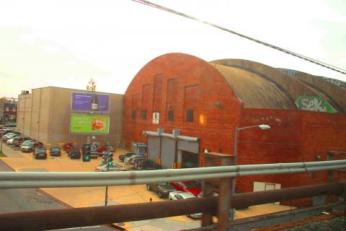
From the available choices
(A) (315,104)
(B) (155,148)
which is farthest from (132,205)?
(B) (155,148)

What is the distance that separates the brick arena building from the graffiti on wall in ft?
0.35

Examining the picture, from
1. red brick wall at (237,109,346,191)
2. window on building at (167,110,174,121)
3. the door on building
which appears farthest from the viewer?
window on building at (167,110,174,121)

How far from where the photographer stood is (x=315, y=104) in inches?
1596

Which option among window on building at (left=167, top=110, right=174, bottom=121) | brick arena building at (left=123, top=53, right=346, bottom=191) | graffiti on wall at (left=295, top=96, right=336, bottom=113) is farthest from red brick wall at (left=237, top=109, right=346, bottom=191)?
window on building at (left=167, top=110, right=174, bottom=121)

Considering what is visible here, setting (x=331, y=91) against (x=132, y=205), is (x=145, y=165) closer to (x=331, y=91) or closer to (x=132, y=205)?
(x=331, y=91)

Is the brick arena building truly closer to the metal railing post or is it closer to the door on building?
the door on building

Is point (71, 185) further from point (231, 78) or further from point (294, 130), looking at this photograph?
point (231, 78)

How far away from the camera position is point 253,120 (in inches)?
1287

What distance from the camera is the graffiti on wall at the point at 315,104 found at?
133ft

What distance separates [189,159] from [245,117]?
11.5m

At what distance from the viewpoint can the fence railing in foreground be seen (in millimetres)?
2740

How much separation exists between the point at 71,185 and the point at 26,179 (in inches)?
13.8

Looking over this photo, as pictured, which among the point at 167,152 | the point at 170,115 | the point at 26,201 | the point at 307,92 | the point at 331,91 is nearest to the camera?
the point at 26,201

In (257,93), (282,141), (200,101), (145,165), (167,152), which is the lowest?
(145,165)
